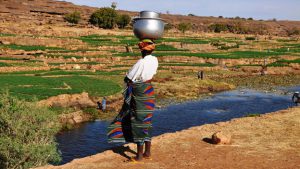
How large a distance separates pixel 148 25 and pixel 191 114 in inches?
751

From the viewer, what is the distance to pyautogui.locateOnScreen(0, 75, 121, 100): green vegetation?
87.0 ft

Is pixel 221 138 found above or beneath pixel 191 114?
above

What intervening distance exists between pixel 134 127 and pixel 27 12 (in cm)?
10864

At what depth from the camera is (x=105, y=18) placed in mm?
102250

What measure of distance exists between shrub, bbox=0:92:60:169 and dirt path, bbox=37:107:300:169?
2910 millimetres

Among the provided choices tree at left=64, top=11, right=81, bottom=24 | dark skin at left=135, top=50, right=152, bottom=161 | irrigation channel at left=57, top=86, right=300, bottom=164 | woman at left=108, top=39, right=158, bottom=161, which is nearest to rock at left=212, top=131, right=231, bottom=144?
dark skin at left=135, top=50, right=152, bottom=161

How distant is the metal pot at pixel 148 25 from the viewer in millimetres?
9000

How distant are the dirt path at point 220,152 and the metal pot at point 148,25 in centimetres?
317

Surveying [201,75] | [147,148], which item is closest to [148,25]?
[147,148]

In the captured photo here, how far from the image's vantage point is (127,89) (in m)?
9.19

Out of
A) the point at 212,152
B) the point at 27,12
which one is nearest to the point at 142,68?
the point at 212,152

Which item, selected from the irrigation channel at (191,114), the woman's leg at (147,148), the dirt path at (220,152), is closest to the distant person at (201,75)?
the irrigation channel at (191,114)

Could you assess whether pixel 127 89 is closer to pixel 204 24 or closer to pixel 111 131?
pixel 111 131

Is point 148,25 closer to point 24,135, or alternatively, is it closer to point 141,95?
point 141,95
